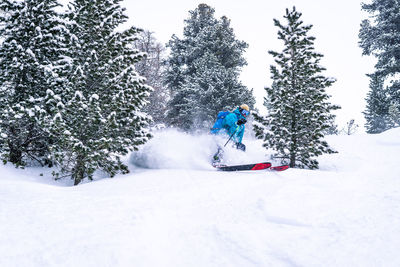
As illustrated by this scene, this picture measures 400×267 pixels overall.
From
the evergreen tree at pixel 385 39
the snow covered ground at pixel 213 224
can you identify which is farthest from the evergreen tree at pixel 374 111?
the snow covered ground at pixel 213 224

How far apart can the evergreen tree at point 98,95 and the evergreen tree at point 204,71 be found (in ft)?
35.4

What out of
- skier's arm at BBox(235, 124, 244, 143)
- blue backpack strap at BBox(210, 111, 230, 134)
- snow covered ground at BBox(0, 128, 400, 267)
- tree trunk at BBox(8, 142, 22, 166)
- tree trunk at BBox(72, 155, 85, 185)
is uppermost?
blue backpack strap at BBox(210, 111, 230, 134)

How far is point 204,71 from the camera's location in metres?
18.0

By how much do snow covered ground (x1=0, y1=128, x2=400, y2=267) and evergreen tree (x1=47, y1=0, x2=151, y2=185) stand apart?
2.31 m

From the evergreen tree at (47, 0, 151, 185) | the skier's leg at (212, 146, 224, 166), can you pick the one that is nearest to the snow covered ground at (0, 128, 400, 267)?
the evergreen tree at (47, 0, 151, 185)

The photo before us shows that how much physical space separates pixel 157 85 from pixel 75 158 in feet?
65.2

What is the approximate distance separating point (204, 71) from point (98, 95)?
39.2 feet

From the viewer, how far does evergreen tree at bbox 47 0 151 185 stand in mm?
6527

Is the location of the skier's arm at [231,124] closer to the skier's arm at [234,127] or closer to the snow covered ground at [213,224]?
the skier's arm at [234,127]

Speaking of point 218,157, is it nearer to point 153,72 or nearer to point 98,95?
point 98,95

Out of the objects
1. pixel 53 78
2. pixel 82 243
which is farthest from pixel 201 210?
pixel 53 78

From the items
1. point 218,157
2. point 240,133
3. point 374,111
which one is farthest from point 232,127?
point 374,111

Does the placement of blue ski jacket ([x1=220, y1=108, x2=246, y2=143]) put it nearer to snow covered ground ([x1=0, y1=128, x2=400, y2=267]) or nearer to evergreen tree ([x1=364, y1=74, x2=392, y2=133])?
snow covered ground ([x1=0, y1=128, x2=400, y2=267])

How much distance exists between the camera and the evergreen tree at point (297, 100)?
7.52m
